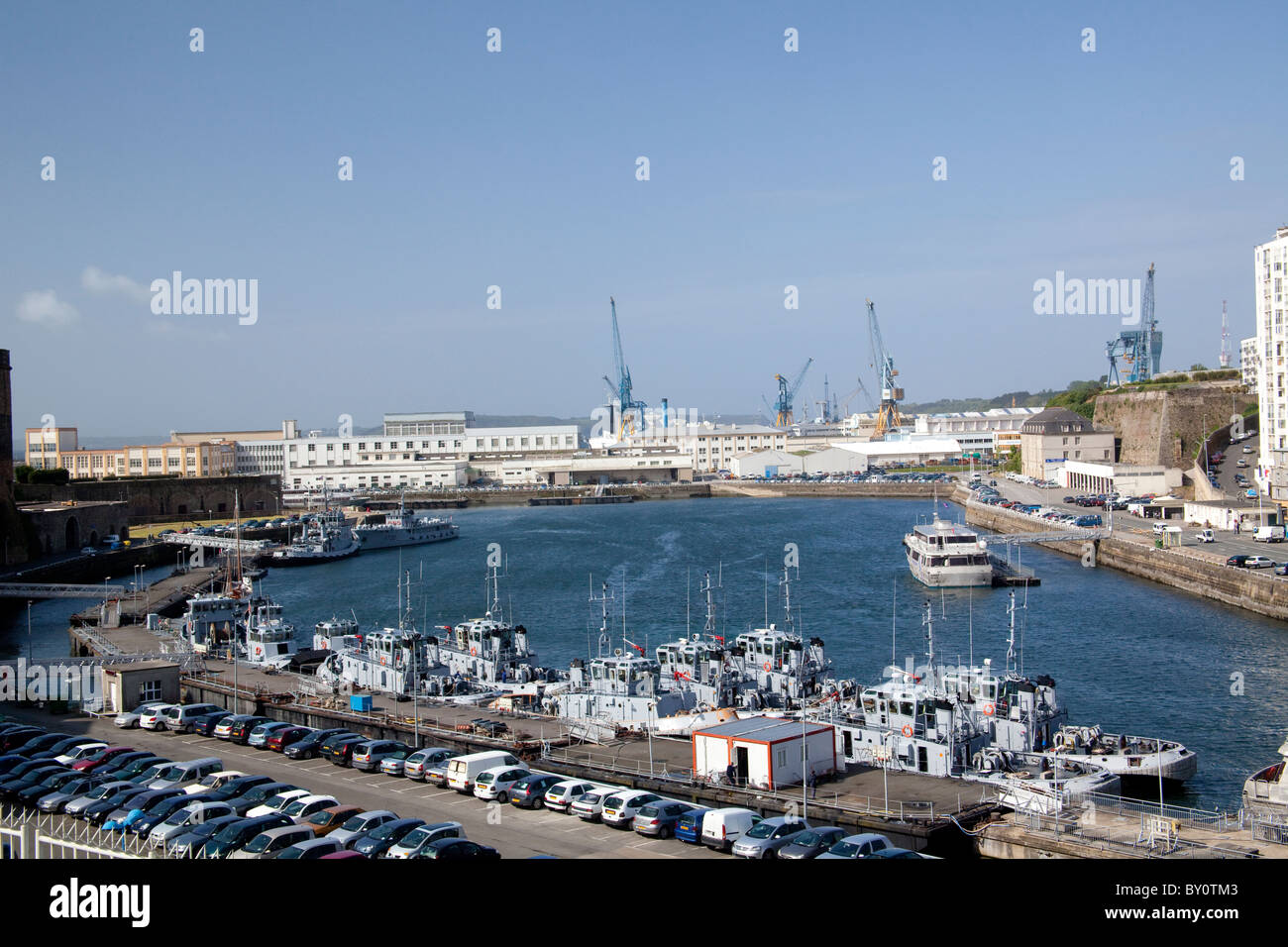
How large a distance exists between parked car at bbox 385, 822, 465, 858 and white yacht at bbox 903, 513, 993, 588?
21.2 meters

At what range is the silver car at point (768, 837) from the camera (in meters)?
7.77

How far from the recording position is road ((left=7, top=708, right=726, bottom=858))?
8.23 meters

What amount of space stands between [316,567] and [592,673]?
26.7m

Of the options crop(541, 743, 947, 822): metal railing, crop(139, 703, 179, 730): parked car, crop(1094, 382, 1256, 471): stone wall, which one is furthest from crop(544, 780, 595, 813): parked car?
crop(1094, 382, 1256, 471): stone wall

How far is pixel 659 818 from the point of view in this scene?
8.45m

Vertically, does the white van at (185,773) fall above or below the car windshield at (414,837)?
below

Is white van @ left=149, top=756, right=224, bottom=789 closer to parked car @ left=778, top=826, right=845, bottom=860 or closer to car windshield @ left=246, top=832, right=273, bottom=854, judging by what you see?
car windshield @ left=246, top=832, right=273, bottom=854

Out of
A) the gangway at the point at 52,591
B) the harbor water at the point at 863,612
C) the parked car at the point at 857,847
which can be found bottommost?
the harbor water at the point at 863,612

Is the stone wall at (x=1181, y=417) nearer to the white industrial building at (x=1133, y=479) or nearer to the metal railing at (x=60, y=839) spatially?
the white industrial building at (x=1133, y=479)

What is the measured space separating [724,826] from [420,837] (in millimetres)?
2203

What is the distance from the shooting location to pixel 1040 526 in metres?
35.8

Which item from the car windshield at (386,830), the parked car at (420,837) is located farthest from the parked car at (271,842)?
the parked car at (420,837)

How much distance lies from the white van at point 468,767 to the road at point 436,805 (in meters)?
0.10
